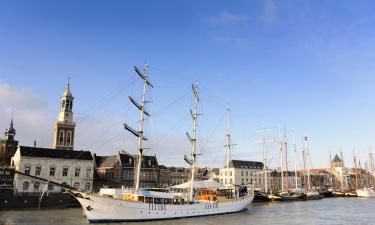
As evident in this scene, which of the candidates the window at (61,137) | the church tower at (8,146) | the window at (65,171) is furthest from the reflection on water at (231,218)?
the church tower at (8,146)

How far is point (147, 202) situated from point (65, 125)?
2100 inches

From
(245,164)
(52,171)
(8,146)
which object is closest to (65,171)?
(52,171)

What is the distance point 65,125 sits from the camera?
92.4 meters

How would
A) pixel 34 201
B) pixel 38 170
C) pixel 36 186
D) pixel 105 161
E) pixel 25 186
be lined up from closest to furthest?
1. pixel 34 201
2. pixel 25 186
3. pixel 36 186
4. pixel 38 170
5. pixel 105 161

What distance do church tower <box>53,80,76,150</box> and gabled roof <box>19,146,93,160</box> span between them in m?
11.6

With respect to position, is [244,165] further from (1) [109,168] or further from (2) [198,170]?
(1) [109,168]

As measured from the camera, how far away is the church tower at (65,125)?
Answer: 300 feet

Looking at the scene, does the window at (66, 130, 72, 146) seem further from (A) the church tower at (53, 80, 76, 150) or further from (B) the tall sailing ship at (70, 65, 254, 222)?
(B) the tall sailing ship at (70, 65, 254, 222)

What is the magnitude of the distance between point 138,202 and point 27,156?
3851cm

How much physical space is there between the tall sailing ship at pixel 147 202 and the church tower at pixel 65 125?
39919mm

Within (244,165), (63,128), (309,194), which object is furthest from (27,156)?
(244,165)

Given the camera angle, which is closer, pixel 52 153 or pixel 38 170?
pixel 38 170

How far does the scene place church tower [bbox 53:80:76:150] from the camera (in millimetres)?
91500

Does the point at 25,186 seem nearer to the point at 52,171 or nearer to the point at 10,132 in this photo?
the point at 52,171
